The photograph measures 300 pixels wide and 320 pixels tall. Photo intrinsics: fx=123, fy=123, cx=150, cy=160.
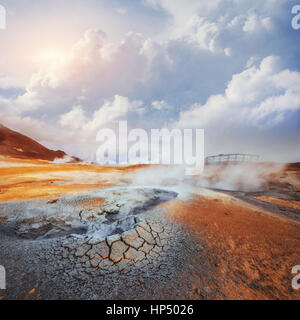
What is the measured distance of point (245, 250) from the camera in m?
2.38

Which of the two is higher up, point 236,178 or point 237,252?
point 236,178

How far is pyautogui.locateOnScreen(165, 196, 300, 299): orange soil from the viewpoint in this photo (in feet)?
5.64

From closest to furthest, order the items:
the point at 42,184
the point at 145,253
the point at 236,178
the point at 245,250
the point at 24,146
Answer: the point at 145,253
the point at 245,250
the point at 42,184
the point at 236,178
the point at 24,146

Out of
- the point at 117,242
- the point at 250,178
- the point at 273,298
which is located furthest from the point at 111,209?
the point at 250,178

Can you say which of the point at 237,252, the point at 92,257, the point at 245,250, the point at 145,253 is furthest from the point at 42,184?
the point at 245,250

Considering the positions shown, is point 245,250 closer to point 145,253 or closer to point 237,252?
point 237,252

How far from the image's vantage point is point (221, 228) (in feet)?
10.0

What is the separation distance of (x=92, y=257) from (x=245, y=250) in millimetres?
2842

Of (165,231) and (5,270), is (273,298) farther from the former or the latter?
(5,270)

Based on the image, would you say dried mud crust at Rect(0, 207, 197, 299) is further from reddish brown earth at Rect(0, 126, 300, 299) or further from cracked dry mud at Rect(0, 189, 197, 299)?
reddish brown earth at Rect(0, 126, 300, 299)

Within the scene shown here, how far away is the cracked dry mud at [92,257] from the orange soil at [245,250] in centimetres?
52

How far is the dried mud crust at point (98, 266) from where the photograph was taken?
1.63 m

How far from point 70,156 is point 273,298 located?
179 ft

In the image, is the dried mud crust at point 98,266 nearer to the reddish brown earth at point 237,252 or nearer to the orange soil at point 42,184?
the reddish brown earth at point 237,252
